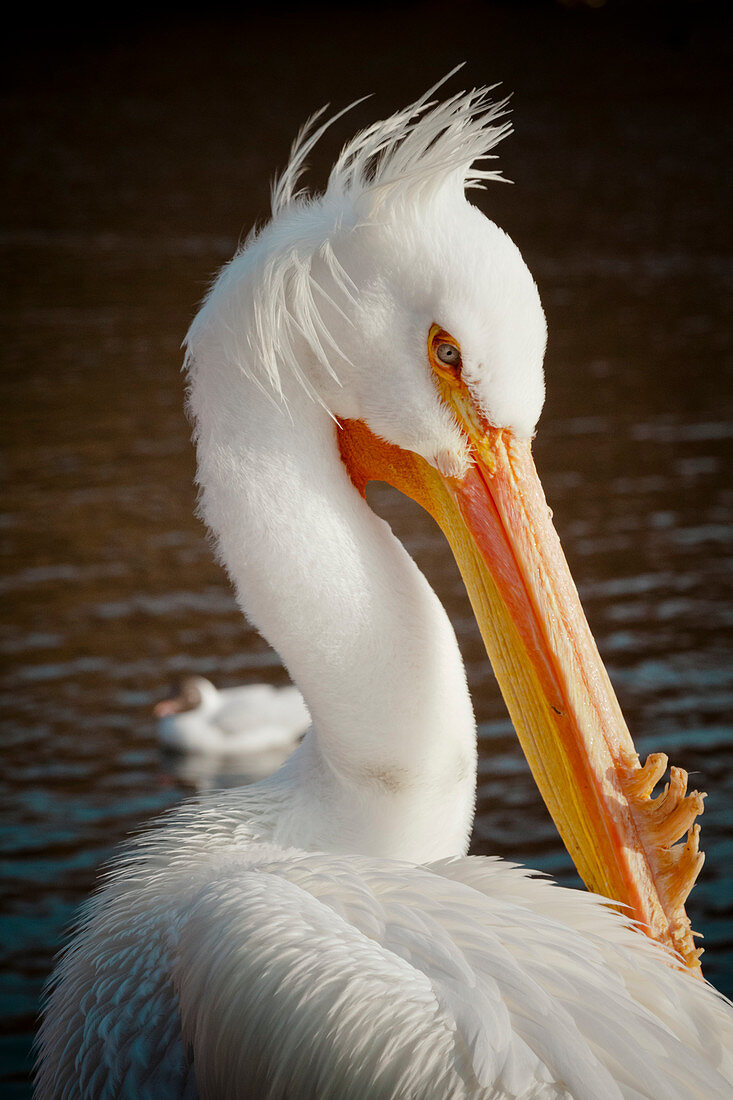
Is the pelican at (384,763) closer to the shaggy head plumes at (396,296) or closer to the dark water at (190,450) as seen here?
the shaggy head plumes at (396,296)

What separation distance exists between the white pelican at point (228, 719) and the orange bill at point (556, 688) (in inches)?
167

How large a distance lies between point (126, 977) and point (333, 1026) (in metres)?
0.47

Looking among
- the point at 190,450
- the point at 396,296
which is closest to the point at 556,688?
the point at 396,296

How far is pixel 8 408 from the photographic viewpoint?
1039 centimetres

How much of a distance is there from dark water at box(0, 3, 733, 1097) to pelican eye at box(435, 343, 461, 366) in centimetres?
338

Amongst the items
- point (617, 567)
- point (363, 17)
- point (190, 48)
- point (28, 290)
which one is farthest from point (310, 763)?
point (363, 17)

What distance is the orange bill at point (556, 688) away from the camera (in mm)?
→ 2084

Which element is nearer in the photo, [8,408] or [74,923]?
[74,923]

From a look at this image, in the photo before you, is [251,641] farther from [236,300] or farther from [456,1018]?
[456,1018]

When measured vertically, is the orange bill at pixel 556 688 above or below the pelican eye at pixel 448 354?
below

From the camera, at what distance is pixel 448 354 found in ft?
7.39

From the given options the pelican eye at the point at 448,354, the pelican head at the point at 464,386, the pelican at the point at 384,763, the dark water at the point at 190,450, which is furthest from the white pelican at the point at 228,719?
the pelican eye at the point at 448,354

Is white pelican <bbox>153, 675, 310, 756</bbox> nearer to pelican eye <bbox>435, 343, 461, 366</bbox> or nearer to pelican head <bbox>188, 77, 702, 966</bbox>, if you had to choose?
pelican head <bbox>188, 77, 702, 966</bbox>

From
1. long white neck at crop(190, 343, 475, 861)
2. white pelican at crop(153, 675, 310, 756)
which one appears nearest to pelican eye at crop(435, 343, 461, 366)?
long white neck at crop(190, 343, 475, 861)
